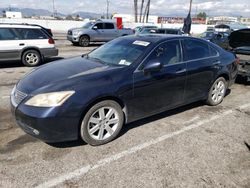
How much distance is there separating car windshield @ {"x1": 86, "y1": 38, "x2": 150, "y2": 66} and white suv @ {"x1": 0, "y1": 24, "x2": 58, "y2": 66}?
561 cm

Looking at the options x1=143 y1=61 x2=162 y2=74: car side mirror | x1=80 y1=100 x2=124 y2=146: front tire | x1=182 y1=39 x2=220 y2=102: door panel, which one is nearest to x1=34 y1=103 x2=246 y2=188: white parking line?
x1=80 y1=100 x2=124 y2=146: front tire

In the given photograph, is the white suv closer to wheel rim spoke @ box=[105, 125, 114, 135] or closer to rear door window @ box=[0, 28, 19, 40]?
rear door window @ box=[0, 28, 19, 40]

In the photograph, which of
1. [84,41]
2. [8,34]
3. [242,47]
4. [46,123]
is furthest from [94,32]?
[46,123]

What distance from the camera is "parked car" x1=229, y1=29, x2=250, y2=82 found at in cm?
716

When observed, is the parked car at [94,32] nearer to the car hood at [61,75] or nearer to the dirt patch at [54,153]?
the car hood at [61,75]

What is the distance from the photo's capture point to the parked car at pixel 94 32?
18.0 m

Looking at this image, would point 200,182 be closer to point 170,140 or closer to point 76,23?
point 170,140

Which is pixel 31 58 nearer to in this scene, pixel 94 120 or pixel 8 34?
pixel 8 34

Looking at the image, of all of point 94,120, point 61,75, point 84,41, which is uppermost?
point 61,75

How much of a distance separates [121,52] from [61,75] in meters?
1.19

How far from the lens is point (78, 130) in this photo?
11.5 feet

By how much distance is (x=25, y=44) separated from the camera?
946cm

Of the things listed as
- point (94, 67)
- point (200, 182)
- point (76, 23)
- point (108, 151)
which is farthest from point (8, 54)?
point (76, 23)

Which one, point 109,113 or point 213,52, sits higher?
point 213,52
